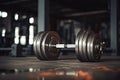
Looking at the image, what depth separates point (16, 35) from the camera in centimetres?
1352

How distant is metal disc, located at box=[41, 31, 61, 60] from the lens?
495 centimetres

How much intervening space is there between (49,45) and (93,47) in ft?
3.37

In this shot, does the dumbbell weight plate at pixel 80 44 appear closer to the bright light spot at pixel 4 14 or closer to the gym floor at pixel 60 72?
the gym floor at pixel 60 72

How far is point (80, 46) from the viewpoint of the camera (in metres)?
4.33

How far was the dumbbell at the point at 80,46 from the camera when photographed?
4328 mm

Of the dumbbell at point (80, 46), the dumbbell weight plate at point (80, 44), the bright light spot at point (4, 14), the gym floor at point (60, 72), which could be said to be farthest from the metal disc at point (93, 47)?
the bright light spot at point (4, 14)

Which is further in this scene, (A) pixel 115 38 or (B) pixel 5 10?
(B) pixel 5 10

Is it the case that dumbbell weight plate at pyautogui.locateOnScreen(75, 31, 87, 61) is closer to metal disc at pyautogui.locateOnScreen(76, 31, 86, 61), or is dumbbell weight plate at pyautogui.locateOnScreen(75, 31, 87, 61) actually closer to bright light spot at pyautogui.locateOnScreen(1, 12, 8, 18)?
metal disc at pyautogui.locateOnScreen(76, 31, 86, 61)

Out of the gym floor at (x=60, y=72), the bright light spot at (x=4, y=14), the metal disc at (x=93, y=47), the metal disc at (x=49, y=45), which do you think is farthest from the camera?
the bright light spot at (x=4, y=14)

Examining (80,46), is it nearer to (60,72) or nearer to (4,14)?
(60,72)

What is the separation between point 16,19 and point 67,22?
5155mm

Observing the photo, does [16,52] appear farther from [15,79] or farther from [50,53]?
[15,79]

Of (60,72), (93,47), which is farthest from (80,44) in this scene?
(60,72)

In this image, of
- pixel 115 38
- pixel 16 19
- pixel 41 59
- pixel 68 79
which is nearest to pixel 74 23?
pixel 16 19
